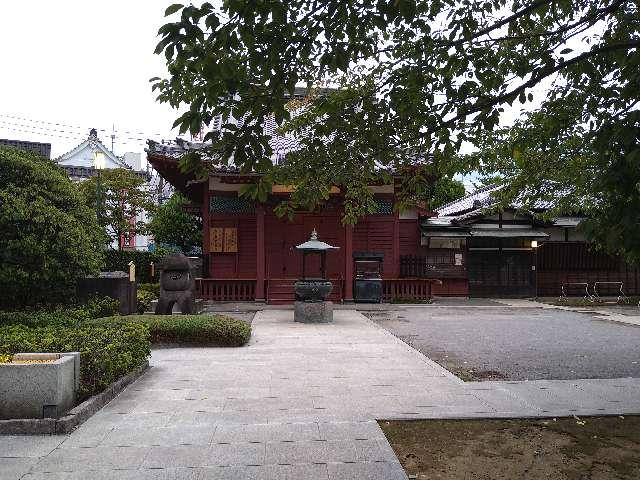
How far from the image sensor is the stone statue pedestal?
571 inches

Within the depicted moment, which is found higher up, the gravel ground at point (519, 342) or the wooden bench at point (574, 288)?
the wooden bench at point (574, 288)

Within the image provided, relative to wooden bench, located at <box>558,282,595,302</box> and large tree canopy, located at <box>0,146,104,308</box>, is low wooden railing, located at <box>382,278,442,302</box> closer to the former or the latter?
wooden bench, located at <box>558,282,595,302</box>

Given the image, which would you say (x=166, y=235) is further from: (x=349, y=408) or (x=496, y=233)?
(x=349, y=408)

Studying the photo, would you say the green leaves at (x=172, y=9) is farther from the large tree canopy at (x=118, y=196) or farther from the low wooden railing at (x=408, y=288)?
the large tree canopy at (x=118, y=196)

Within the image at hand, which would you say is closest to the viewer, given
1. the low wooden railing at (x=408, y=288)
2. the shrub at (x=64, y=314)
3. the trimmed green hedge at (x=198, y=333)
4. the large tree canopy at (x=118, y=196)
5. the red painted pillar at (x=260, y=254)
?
the shrub at (x=64, y=314)

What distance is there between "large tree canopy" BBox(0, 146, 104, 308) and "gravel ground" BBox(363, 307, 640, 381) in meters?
7.29

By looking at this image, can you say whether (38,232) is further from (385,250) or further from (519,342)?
(385,250)

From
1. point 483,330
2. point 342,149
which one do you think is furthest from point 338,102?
point 483,330

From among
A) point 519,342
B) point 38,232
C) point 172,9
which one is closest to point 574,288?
point 519,342

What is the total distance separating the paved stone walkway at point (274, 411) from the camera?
14.5 ft

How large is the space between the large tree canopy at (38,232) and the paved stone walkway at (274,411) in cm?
264

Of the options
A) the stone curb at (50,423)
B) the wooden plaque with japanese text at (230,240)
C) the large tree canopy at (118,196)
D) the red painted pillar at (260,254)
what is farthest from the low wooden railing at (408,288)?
the stone curb at (50,423)

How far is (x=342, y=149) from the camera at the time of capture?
6.07 meters

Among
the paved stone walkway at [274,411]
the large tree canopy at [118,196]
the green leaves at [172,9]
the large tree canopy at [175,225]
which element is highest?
the large tree canopy at [118,196]
